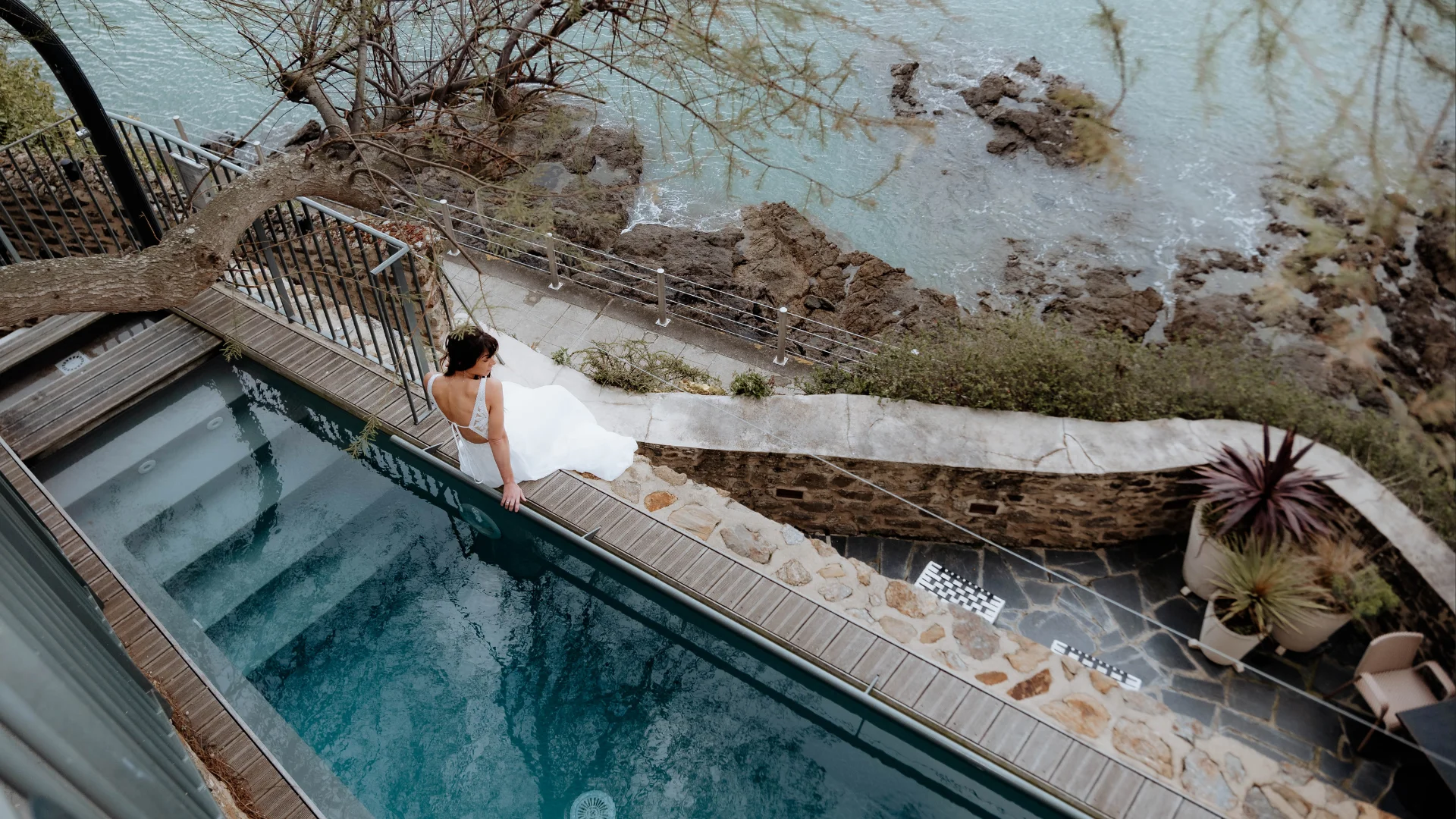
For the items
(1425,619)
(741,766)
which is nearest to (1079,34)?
(1425,619)

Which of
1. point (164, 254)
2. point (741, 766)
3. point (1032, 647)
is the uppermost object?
point (164, 254)

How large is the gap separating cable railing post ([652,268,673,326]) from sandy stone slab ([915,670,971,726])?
495cm

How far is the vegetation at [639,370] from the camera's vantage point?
231 inches

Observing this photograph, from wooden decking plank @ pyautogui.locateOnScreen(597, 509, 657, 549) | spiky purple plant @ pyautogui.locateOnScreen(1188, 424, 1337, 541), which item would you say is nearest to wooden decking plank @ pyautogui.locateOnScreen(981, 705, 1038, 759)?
wooden decking plank @ pyautogui.locateOnScreen(597, 509, 657, 549)

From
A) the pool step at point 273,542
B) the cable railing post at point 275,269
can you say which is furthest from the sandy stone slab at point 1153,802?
the cable railing post at point 275,269

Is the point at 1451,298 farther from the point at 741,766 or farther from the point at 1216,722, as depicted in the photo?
the point at 741,766

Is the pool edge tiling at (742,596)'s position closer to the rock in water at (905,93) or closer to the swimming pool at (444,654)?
the swimming pool at (444,654)

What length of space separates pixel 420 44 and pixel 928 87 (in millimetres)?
8372

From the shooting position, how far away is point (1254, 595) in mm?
5098

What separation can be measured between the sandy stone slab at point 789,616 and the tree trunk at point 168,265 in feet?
9.17

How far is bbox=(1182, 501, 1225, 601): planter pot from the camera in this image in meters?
5.36

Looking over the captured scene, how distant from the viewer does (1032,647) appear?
4285mm

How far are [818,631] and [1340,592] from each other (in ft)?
11.1

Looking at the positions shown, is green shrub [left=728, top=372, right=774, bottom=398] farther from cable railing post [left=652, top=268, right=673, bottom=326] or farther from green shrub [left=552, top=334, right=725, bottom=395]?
cable railing post [left=652, top=268, right=673, bottom=326]
